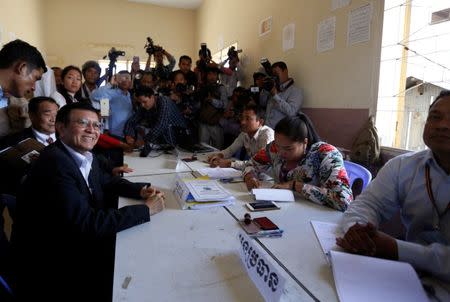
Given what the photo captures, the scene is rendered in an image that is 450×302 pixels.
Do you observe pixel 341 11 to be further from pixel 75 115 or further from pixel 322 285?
pixel 322 285

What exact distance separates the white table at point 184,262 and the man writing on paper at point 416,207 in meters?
0.33

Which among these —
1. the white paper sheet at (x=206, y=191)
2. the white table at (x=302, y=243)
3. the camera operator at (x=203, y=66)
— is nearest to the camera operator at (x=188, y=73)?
the camera operator at (x=203, y=66)

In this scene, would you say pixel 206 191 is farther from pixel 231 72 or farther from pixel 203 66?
pixel 231 72

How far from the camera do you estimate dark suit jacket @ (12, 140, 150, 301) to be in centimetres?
106

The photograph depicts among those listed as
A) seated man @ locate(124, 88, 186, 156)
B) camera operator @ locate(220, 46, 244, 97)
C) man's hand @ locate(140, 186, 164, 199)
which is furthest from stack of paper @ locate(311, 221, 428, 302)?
camera operator @ locate(220, 46, 244, 97)

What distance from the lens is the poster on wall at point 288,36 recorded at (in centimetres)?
335

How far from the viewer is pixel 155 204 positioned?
1.30 m

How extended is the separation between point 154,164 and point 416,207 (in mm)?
1721

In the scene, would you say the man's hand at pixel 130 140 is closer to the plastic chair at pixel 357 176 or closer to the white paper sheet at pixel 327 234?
the plastic chair at pixel 357 176

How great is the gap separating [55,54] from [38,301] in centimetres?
621

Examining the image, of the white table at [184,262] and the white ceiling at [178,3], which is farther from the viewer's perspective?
the white ceiling at [178,3]

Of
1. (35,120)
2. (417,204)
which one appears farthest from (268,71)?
(417,204)

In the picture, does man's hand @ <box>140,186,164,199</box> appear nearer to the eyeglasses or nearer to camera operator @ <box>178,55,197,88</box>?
the eyeglasses

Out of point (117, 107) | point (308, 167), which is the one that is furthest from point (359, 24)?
point (117, 107)
